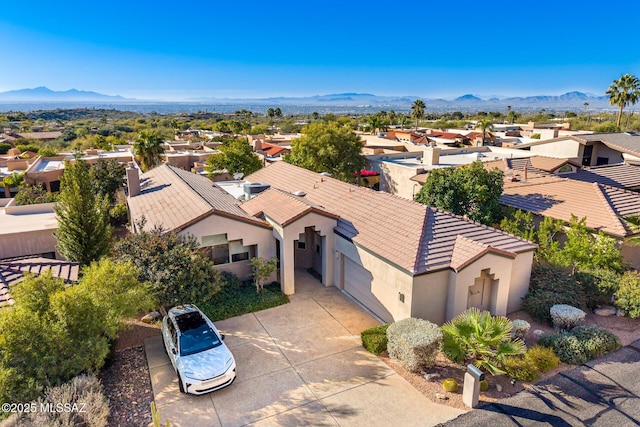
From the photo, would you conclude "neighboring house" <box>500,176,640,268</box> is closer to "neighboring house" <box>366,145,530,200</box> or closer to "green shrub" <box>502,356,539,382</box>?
"neighboring house" <box>366,145,530,200</box>

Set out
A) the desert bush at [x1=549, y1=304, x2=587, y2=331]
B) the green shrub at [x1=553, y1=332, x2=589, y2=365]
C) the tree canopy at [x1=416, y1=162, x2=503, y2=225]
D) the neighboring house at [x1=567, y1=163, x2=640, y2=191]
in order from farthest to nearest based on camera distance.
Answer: the neighboring house at [x1=567, y1=163, x2=640, y2=191] < the tree canopy at [x1=416, y1=162, x2=503, y2=225] < the desert bush at [x1=549, y1=304, x2=587, y2=331] < the green shrub at [x1=553, y1=332, x2=589, y2=365]

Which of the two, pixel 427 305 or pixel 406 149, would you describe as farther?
pixel 406 149

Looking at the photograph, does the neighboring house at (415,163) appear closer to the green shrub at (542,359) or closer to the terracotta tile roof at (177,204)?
the terracotta tile roof at (177,204)

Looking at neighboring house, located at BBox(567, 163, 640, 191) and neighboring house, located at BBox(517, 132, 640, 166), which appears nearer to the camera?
neighboring house, located at BBox(567, 163, 640, 191)

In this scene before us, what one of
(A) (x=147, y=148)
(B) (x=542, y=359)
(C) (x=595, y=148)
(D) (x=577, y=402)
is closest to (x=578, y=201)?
(B) (x=542, y=359)

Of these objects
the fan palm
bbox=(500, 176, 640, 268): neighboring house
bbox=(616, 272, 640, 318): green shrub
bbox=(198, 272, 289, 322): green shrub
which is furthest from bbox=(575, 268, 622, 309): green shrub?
bbox=(198, 272, 289, 322): green shrub

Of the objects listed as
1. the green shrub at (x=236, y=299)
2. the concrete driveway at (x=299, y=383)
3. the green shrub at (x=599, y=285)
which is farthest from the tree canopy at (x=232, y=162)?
the green shrub at (x=599, y=285)

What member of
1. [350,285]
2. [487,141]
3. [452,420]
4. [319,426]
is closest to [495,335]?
[452,420]

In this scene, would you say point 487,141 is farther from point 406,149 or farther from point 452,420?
point 452,420
